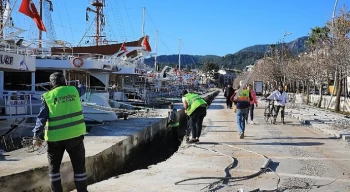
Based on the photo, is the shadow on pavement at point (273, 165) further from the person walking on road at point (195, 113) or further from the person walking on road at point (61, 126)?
the person walking on road at point (61, 126)

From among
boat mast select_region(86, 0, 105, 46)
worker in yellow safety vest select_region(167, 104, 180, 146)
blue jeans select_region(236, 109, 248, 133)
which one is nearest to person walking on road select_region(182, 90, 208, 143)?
blue jeans select_region(236, 109, 248, 133)

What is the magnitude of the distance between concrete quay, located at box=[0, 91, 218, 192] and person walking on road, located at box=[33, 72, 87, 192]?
1.33 m

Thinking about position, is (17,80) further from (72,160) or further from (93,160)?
(72,160)

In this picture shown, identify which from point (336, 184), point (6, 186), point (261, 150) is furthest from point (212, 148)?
point (6, 186)

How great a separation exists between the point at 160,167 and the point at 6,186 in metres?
2.92

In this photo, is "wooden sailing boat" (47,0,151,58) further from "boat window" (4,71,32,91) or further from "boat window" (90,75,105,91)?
"boat window" (4,71,32,91)

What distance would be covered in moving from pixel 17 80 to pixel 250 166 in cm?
1636

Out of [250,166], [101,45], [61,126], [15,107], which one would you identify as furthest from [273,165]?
[101,45]

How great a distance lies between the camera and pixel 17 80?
2167 centimetres

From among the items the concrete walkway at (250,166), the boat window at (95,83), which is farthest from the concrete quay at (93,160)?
the boat window at (95,83)

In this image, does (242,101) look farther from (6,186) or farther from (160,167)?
(6,186)

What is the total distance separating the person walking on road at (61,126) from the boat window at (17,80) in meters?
16.1

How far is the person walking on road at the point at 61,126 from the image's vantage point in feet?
19.0

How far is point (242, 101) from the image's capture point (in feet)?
42.1
